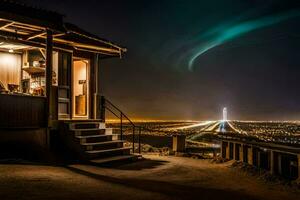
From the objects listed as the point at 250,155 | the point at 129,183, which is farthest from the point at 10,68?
the point at 250,155

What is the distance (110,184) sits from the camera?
9523 mm

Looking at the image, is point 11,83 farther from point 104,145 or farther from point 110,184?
point 110,184

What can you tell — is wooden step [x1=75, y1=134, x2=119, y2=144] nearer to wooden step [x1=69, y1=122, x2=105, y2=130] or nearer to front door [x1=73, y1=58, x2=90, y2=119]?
wooden step [x1=69, y1=122, x2=105, y2=130]

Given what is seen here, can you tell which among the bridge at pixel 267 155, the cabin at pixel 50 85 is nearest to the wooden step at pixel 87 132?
the cabin at pixel 50 85

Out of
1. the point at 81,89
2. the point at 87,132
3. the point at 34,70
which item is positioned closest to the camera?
the point at 87,132

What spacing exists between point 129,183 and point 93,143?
171 inches

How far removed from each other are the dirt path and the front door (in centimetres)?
547

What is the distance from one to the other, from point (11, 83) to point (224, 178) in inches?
424

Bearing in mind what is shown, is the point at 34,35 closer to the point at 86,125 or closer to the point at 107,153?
the point at 86,125

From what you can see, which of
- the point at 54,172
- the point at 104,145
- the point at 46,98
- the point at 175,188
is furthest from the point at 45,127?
the point at 175,188

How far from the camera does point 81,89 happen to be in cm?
1762

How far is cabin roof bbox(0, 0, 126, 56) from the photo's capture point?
12.2 meters

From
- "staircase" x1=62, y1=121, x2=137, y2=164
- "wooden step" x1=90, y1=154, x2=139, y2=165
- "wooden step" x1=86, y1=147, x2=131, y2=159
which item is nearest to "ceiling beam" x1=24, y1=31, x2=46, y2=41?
"staircase" x1=62, y1=121, x2=137, y2=164

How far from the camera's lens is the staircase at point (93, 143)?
43.2 feet
